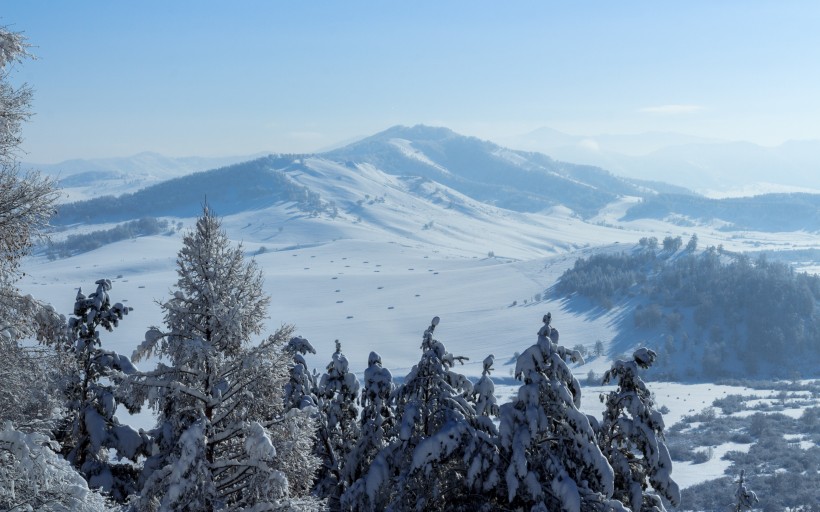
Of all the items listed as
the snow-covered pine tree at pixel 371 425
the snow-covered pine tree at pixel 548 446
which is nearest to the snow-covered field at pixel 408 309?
the snow-covered pine tree at pixel 371 425

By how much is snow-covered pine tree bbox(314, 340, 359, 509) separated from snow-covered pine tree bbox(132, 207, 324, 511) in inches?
302

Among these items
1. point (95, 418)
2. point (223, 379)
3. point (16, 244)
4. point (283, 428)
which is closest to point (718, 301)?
point (95, 418)

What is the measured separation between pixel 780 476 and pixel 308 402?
176ft

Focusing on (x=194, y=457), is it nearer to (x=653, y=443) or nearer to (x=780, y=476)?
(x=653, y=443)

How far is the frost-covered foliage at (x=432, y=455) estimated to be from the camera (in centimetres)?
1220

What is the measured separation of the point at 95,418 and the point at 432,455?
27.4 ft

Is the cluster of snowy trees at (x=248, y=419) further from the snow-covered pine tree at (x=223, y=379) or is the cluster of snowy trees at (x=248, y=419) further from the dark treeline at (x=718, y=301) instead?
the dark treeline at (x=718, y=301)

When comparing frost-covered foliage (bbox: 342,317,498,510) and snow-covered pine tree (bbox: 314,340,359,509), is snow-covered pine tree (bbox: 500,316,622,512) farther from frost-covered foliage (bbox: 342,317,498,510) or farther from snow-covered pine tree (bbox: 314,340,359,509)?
snow-covered pine tree (bbox: 314,340,359,509)

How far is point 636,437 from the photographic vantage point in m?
13.5

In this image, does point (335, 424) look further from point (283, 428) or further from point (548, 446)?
point (283, 428)

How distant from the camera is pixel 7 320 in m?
8.12

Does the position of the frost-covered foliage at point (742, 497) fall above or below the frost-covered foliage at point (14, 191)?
below

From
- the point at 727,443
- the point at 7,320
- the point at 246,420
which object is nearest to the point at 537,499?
the point at 246,420

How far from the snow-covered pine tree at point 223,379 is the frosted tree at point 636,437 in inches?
297
